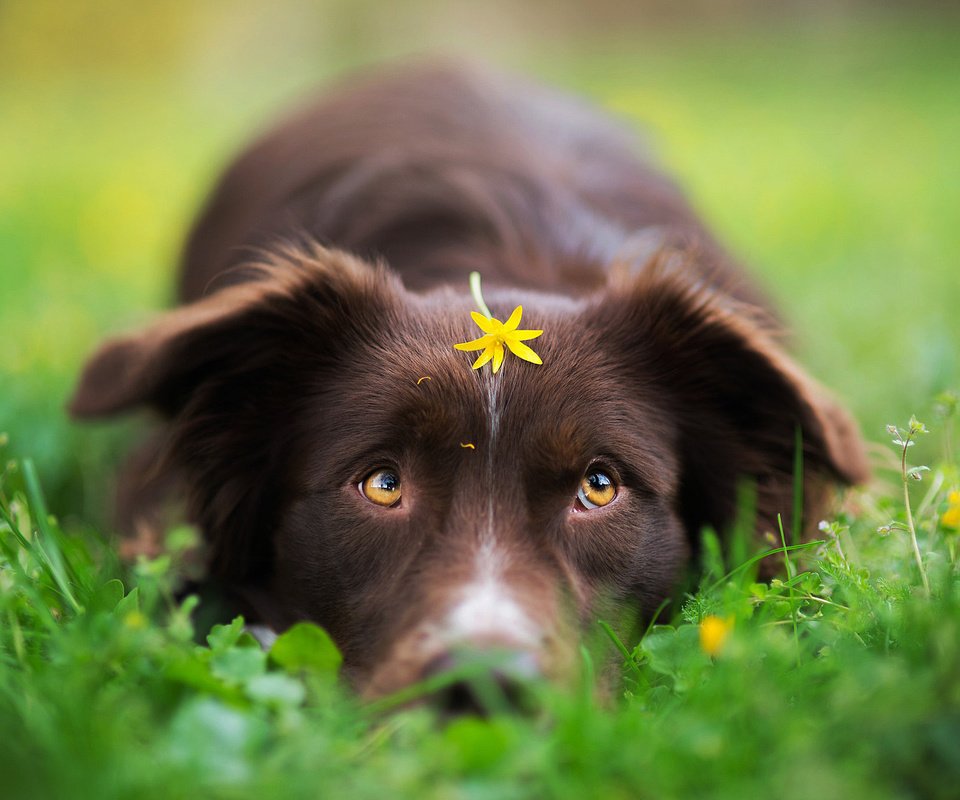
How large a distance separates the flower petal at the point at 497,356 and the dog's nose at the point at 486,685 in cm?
76

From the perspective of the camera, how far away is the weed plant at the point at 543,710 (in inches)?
64.7

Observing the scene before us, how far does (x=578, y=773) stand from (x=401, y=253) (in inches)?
89.5

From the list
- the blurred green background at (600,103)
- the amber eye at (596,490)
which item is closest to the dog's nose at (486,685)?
the amber eye at (596,490)

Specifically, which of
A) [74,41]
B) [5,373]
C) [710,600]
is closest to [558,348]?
[710,600]

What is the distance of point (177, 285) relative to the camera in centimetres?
545

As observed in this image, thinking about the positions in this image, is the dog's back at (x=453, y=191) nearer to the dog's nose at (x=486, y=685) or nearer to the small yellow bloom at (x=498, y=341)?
the small yellow bloom at (x=498, y=341)

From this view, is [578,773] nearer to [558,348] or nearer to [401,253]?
[558,348]

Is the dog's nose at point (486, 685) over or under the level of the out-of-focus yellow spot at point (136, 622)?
over

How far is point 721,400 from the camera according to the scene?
9.87 ft

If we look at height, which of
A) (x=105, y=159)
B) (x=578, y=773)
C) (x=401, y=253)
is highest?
(x=105, y=159)

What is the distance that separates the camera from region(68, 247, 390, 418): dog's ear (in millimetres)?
2799

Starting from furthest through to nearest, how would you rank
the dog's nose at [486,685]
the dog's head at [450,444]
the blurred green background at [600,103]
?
1. the blurred green background at [600,103]
2. the dog's head at [450,444]
3. the dog's nose at [486,685]

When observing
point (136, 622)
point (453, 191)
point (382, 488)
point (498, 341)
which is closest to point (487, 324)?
point (498, 341)

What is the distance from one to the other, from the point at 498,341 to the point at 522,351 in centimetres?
7
